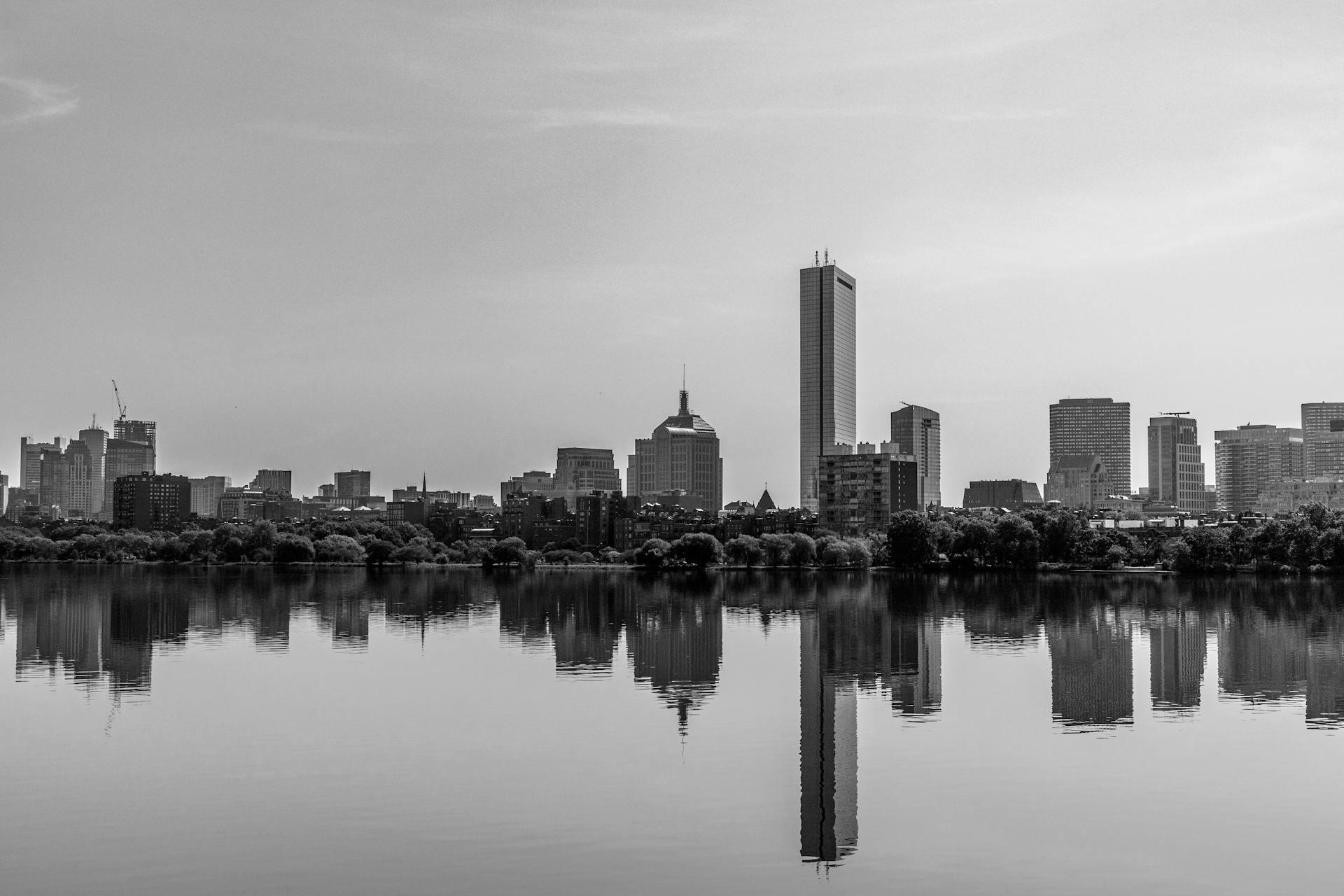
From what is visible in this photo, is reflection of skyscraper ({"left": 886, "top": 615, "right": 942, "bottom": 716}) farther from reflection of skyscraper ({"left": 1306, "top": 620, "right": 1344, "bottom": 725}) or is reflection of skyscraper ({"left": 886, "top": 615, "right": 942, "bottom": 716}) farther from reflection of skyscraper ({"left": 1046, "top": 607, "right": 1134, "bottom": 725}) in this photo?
reflection of skyscraper ({"left": 1306, "top": 620, "right": 1344, "bottom": 725})

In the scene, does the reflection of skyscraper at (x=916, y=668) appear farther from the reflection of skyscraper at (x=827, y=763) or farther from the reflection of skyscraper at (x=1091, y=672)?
the reflection of skyscraper at (x=1091, y=672)

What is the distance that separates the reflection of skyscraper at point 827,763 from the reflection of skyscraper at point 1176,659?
9.27 m

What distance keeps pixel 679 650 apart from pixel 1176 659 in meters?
18.7

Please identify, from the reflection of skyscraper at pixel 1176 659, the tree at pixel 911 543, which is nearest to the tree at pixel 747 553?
the tree at pixel 911 543

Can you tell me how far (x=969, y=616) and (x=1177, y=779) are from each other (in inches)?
1709

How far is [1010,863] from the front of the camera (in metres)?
21.2

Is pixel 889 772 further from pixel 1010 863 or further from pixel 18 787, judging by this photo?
pixel 18 787

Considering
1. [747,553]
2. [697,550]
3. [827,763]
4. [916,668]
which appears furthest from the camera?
[747,553]

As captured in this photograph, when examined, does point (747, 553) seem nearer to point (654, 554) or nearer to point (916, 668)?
point (654, 554)

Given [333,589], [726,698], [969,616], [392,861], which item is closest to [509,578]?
[333,589]

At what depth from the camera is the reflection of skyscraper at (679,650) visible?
39.6 meters

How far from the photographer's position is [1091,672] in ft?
149

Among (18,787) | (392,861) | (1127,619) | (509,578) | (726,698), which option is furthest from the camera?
(509,578)

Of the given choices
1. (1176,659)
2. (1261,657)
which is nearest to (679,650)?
(1176,659)
